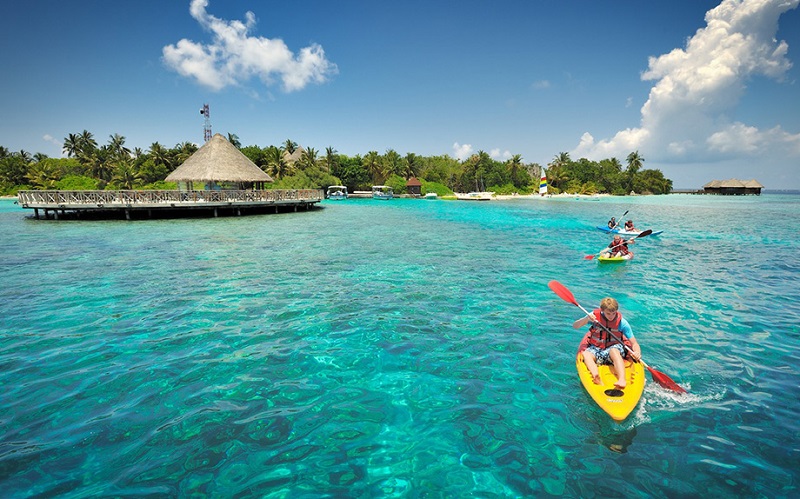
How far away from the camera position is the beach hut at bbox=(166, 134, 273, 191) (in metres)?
40.4

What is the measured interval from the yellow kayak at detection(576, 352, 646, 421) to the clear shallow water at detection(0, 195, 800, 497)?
0.29 metres

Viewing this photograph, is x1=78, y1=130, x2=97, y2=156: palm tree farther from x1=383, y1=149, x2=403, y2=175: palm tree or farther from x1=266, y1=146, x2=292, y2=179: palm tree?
x1=383, y1=149, x2=403, y2=175: palm tree

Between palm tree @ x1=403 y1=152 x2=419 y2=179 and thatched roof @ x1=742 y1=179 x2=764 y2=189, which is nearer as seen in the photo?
palm tree @ x1=403 y1=152 x2=419 y2=179

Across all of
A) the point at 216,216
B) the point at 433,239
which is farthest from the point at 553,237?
the point at 216,216

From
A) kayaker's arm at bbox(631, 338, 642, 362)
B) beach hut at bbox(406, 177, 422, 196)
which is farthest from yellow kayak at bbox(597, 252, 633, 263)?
beach hut at bbox(406, 177, 422, 196)

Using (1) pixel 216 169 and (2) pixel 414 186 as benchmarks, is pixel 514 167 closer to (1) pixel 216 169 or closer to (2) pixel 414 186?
(2) pixel 414 186

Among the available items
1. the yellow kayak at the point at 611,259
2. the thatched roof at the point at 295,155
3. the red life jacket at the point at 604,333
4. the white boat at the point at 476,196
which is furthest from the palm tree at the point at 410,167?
the red life jacket at the point at 604,333

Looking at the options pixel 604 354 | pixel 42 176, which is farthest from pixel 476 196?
pixel 42 176

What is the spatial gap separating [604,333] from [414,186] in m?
91.5

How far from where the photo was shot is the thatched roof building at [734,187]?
11806 centimetres

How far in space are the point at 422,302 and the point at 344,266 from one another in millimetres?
6381

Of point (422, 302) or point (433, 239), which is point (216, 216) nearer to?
point (433, 239)

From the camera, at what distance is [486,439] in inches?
223

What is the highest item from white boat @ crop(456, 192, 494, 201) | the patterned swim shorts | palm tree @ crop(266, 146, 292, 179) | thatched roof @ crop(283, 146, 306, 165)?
thatched roof @ crop(283, 146, 306, 165)
